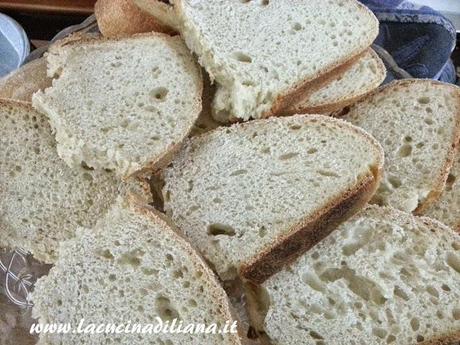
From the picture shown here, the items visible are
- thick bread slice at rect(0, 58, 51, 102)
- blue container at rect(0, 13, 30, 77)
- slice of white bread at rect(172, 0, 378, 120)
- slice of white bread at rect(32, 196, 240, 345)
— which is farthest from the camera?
blue container at rect(0, 13, 30, 77)

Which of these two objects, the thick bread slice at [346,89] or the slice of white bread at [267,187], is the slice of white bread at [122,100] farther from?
the thick bread slice at [346,89]

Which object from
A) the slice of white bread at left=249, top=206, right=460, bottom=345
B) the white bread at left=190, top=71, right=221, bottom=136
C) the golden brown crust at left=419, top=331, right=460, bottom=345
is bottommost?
the golden brown crust at left=419, top=331, right=460, bottom=345

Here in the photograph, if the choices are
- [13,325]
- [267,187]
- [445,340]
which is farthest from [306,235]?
[13,325]

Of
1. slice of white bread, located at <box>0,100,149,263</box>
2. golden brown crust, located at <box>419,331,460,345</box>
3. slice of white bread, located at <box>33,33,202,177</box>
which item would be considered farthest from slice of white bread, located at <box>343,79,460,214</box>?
slice of white bread, located at <box>0,100,149,263</box>

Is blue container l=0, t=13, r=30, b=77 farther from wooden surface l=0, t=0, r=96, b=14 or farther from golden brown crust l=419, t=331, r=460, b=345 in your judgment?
golden brown crust l=419, t=331, r=460, b=345

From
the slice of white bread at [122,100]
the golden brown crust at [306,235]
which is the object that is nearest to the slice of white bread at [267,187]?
the golden brown crust at [306,235]

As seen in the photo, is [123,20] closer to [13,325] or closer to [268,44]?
[268,44]

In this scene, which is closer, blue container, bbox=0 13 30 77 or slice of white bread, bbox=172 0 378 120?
slice of white bread, bbox=172 0 378 120
